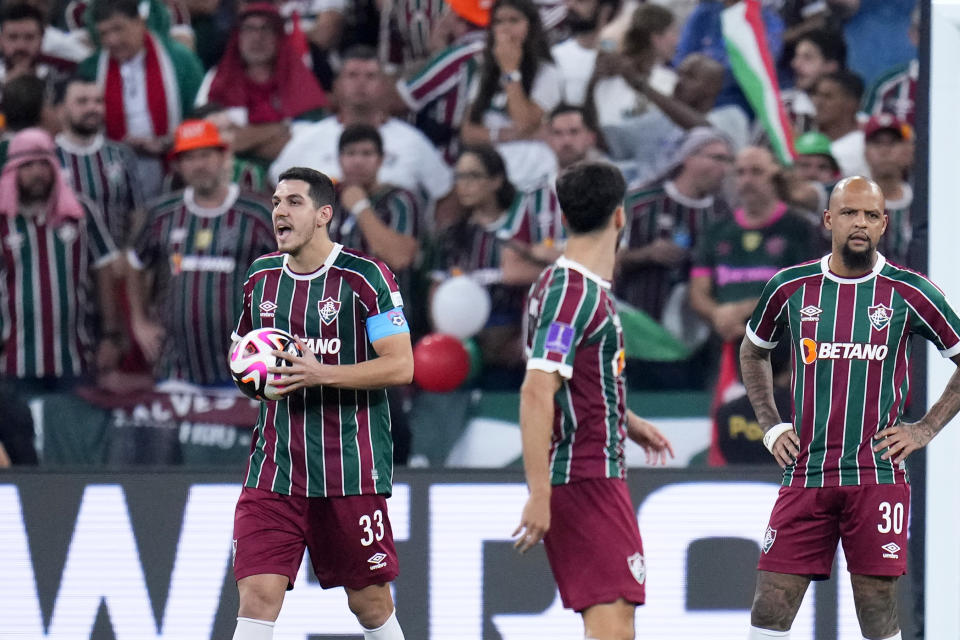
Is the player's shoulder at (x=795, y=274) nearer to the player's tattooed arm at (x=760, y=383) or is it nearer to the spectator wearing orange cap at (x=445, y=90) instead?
the player's tattooed arm at (x=760, y=383)

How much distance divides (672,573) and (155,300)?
376cm

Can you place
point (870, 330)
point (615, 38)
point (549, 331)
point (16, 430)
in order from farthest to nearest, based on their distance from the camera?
1. point (615, 38)
2. point (16, 430)
3. point (870, 330)
4. point (549, 331)

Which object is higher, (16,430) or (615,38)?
(615,38)

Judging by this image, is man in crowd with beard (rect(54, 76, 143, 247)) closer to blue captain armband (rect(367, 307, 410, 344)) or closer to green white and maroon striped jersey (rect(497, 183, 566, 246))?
green white and maroon striped jersey (rect(497, 183, 566, 246))

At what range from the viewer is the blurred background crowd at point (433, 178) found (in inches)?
321

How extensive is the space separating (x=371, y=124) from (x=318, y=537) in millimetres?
4064

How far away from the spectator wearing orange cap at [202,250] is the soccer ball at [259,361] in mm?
3157

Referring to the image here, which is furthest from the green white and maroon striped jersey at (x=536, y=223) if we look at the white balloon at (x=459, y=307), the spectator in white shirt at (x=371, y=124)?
the spectator in white shirt at (x=371, y=124)

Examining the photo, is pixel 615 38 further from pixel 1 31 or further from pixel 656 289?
pixel 1 31

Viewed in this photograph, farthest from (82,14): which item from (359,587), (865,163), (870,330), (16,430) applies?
(870,330)

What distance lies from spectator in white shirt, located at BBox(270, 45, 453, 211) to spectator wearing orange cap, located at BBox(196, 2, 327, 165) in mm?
427

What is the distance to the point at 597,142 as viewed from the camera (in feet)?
28.6

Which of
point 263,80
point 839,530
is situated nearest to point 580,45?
point 263,80

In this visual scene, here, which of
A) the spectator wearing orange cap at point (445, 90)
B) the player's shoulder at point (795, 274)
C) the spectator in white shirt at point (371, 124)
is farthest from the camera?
the spectator wearing orange cap at point (445, 90)
